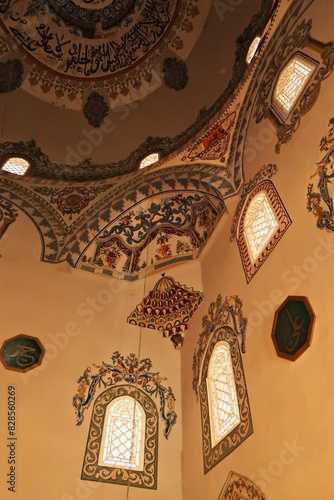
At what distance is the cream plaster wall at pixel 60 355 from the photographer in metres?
6.76

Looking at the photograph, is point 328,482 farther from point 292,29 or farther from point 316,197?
point 292,29

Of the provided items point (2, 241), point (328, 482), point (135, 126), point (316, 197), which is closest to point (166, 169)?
point (135, 126)

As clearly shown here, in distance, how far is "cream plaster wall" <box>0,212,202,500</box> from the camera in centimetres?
676

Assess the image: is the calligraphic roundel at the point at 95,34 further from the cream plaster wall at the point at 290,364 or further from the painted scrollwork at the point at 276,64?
the cream plaster wall at the point at 290,364

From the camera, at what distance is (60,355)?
26.1 feet

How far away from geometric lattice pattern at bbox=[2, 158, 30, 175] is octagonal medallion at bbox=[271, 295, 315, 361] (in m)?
5.37

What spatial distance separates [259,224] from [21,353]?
3.91 meters

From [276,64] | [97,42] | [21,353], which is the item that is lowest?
[21,353]

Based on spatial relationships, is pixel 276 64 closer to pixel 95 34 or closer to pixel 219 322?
pixel 219 322

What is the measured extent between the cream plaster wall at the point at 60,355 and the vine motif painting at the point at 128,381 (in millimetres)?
104

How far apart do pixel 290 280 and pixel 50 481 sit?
13.0ft

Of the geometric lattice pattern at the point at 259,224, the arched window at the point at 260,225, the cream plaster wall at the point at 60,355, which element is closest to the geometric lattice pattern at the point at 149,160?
the cream plaster wall at the point at 60,355

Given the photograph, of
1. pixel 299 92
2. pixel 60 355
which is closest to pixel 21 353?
pixel 60 355

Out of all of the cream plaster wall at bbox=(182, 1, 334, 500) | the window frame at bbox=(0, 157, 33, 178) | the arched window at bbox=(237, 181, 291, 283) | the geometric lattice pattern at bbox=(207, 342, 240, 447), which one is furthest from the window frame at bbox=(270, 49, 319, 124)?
the window frame at bbox=(0, 157, 33, 178)
